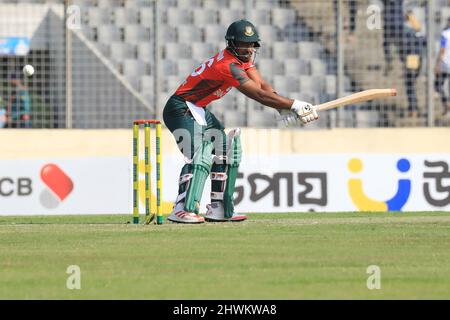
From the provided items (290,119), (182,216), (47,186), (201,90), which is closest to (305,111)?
(290,119)

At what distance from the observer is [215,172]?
1462 centimetres

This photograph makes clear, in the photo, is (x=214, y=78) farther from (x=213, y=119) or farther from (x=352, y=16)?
(x=352, y=16)

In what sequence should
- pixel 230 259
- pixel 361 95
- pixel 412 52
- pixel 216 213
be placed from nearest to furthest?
pixel 230 259 → pixel 216 213 → pixel 361 95 → pixel 412 52

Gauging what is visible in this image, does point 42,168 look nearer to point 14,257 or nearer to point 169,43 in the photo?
point 169,43

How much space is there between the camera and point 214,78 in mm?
14250

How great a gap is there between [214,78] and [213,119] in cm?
55

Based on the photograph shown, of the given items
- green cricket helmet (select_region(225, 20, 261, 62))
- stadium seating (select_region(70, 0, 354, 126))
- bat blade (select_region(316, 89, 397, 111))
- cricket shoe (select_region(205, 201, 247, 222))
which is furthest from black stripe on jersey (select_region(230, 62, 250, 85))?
stadium seating (select_region(70, 0, 354, 126))

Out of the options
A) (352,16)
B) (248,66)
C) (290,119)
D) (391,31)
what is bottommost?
(290,119)

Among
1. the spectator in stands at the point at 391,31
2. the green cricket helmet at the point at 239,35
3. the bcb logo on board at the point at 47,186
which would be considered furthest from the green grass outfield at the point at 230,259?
the spectator in stands at the point at 391,31

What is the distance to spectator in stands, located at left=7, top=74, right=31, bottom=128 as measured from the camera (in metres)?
19.2

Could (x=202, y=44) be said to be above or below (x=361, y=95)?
above

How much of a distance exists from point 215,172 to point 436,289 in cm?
645

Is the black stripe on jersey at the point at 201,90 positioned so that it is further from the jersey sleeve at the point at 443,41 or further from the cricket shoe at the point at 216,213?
the jersey sleeve at the point at 443,41

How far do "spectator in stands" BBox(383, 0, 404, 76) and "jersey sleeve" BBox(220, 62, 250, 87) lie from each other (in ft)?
21.0
